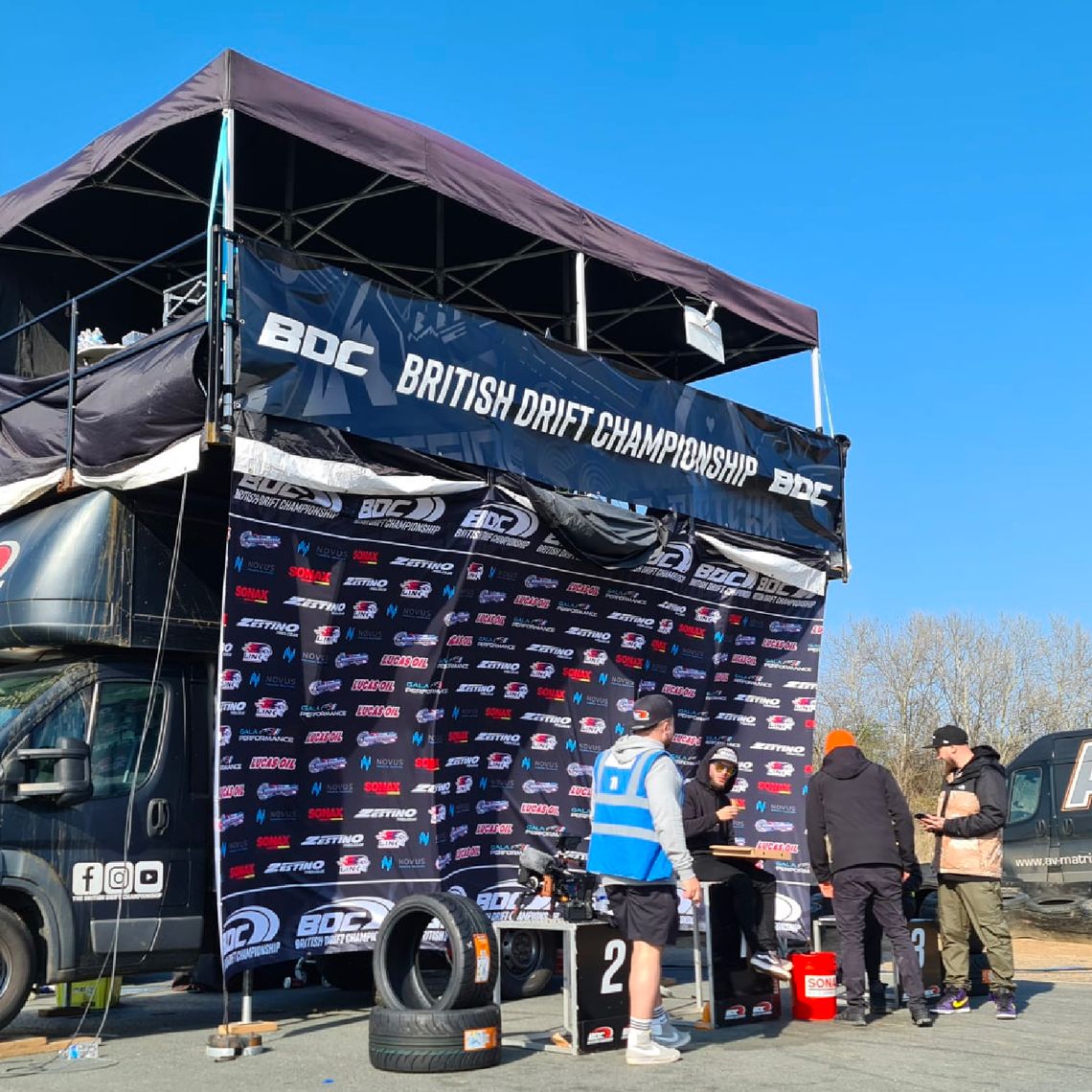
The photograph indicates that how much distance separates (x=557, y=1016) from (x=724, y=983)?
1.45m

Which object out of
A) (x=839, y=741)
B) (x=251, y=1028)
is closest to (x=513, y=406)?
(x=839, y=741)

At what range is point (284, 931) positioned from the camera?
8.60 metres

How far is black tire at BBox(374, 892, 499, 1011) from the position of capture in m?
7.12

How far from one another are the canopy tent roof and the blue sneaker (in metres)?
6.21

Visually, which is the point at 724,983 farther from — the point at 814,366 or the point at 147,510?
the point at 814,366

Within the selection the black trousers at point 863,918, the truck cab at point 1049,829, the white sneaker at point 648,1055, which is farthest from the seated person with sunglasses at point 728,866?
the truck cab at point 1049,829

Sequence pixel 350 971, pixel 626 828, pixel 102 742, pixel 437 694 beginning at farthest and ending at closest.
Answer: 1. pixel 350 971
2. pixel 437 694
3. pixel 102 742
4. pixel 626 828

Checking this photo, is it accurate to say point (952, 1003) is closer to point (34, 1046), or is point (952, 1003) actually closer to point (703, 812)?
point (703, 812)

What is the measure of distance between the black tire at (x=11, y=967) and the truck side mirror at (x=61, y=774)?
69 centimetres

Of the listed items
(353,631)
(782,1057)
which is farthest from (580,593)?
(782,1057)

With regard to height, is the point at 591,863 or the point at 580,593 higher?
the point at 580,593

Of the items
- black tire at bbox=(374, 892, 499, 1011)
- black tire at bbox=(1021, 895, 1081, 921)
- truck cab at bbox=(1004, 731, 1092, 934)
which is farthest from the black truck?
truck cab at bbox=(1004, 731, 1092, 934)

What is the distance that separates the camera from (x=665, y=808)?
7.21 meters

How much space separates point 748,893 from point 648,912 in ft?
5.16
